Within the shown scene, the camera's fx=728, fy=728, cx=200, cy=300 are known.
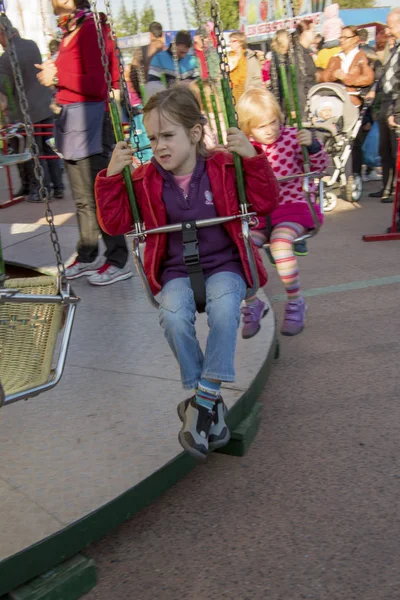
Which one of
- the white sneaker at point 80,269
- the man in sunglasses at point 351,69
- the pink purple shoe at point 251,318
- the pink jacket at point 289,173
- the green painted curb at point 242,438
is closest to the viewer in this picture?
the green painted curb at point 242,438

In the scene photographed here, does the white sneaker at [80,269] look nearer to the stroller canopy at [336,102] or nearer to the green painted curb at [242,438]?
the green painted curb at [242,438]

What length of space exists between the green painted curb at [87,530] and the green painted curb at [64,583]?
21mm

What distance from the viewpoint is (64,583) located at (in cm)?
228

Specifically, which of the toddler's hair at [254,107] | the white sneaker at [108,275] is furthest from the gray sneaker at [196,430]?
the white sneaker at [108,275]

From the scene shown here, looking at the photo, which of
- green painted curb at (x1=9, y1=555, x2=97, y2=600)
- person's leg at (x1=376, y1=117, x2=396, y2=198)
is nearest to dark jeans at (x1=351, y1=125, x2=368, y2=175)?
person's leg at (x1=376, y1=117, x2=396, y2=198)

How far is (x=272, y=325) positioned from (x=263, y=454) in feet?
3.96

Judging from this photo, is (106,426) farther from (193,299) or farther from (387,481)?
(387,481)

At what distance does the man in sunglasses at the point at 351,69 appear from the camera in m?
9.32

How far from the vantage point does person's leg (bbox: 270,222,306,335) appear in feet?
13.9

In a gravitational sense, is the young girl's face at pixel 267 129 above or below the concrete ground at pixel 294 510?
above

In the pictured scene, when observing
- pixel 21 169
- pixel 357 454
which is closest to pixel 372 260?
pixel 357 454

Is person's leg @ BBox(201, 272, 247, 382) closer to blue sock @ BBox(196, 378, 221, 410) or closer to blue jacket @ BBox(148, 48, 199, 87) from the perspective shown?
blue sock @ BBox(196, 378, 221, 410)

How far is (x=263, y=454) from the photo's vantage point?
10.2 feet

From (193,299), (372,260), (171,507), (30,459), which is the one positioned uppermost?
(193,299)
